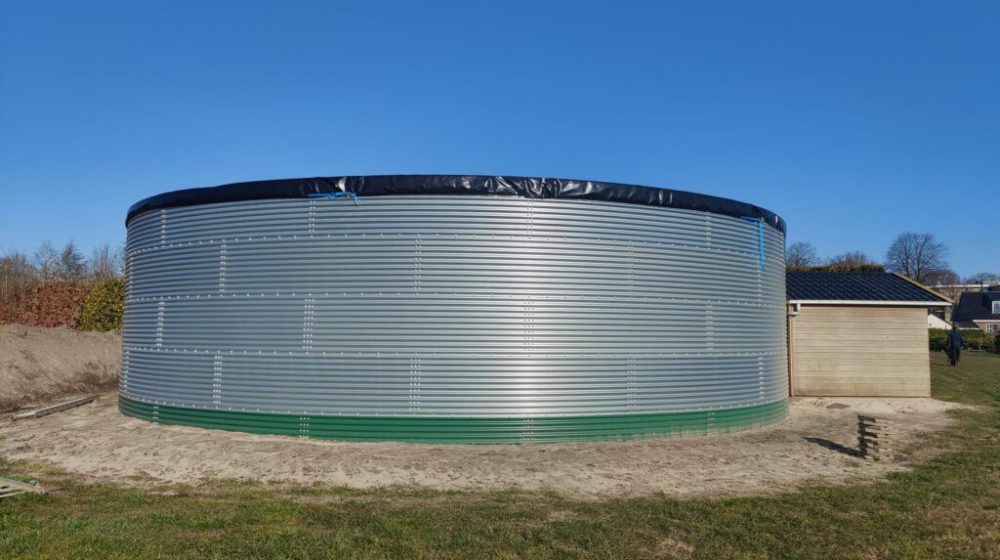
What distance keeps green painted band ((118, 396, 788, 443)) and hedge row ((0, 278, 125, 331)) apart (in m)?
15.2

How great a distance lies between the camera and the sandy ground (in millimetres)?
7879

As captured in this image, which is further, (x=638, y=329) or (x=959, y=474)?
(x=638, y=329)

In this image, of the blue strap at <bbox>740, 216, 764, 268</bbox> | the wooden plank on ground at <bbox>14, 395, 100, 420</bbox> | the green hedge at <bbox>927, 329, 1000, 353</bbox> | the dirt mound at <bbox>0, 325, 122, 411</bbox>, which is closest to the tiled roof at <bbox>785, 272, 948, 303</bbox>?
the blue strap at <bbox>740, 216, 764, 268</bbox>

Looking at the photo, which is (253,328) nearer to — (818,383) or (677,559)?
(677,559)

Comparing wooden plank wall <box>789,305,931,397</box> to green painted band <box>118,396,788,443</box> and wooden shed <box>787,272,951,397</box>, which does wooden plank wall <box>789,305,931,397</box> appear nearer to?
wooden shed <box>787,272,951,397</box>

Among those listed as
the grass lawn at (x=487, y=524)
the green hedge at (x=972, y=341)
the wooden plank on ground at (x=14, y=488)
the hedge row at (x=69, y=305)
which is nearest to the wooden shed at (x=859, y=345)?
the grass lawn at (x=487, y=524)

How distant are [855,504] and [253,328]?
8867 mm

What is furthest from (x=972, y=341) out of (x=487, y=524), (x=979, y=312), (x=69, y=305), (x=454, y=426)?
(x=69, y=305)

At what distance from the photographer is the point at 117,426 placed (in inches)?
437

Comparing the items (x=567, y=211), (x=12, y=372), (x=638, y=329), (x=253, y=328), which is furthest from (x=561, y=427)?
(x=12, y=372)

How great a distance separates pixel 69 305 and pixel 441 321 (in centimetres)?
2215

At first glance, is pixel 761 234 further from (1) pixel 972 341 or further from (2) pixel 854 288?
(1) pixel 972 341

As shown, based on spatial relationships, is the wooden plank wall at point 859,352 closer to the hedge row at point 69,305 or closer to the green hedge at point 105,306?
the green hedge at point 105,306

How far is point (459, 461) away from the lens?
8758mm
